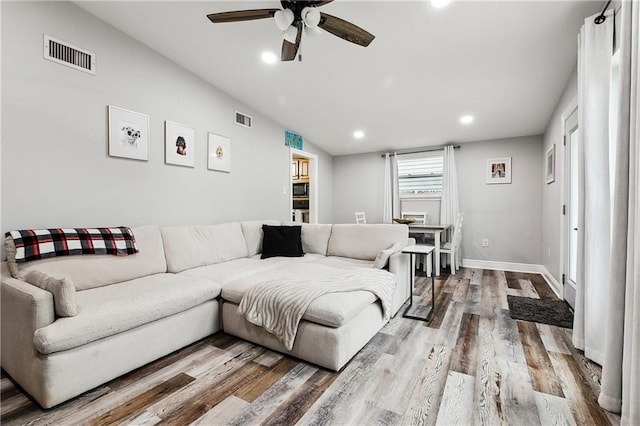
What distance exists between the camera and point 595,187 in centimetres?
202

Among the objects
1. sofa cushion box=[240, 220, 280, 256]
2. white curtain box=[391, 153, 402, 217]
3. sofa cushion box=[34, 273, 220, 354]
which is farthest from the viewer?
white curtain box=[391, 153, 402, 217]

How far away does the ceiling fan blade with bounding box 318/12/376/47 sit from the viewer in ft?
6.27

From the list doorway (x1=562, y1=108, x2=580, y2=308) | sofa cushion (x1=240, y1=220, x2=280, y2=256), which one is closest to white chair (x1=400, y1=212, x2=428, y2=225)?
doorway (x1=562, y1=108, x2=580, y2=308)

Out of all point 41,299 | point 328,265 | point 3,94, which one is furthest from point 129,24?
Result: point 328,265

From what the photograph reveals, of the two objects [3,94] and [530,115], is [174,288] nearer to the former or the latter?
[3,94]

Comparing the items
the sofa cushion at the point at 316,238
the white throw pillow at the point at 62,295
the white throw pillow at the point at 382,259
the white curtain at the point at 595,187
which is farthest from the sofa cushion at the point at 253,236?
the white curtain at the point at 595,187

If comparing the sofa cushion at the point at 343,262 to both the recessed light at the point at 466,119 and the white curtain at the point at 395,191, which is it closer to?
the recessed light at the point at 466,119

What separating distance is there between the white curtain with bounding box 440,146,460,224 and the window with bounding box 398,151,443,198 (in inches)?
7.4

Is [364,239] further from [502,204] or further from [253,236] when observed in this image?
[502,204]

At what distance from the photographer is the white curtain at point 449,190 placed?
17.3 feet

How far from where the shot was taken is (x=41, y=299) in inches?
61.0

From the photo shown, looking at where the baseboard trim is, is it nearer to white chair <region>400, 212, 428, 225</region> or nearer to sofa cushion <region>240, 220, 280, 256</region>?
white chair <region>400, 212, 428, 225</region>

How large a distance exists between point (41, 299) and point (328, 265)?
221cm

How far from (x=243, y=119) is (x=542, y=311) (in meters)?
4.19
